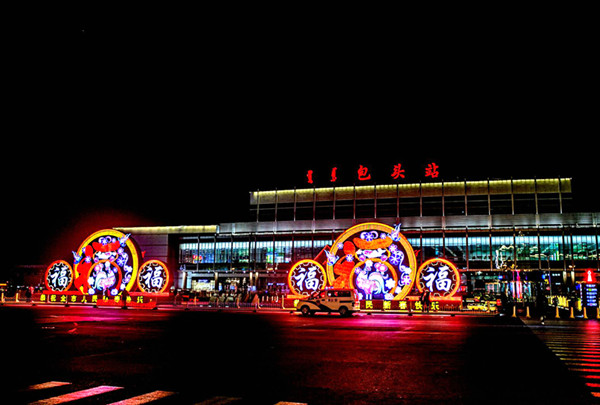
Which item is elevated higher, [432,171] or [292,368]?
[432,171]

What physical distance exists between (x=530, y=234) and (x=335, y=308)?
33055 millimetres

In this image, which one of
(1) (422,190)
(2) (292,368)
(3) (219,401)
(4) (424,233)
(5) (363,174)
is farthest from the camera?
(5) (363,174)

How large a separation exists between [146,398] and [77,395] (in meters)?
1.09

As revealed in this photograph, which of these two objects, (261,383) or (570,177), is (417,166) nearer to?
(570,177)

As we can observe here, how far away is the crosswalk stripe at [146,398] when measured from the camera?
279 inches

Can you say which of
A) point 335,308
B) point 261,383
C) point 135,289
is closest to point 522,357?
point 261,383

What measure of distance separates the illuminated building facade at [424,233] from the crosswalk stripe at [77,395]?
46.5m

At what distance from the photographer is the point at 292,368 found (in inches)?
405

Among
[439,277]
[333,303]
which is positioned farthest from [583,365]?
[439,277]

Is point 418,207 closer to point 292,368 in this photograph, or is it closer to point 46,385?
Answer: point 292,368

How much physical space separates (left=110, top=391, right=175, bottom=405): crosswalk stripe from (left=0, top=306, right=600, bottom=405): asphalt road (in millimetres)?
123

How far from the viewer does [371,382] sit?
8828mm

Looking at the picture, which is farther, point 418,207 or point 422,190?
point 422,190

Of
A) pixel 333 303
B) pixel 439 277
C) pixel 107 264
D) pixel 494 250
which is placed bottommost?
pixel 333 303
